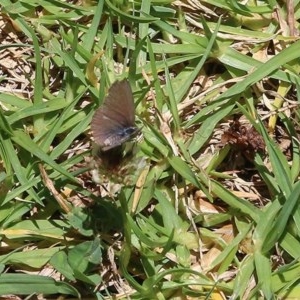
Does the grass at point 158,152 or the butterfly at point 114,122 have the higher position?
the butterfly at point 114,122

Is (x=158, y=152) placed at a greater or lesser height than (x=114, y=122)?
lesser

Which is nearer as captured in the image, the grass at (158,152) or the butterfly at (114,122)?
the butterfly at (114,122)

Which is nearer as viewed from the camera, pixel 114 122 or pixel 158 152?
pixel 114 122

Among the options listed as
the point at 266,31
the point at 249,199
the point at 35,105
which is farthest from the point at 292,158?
the point at 35,105

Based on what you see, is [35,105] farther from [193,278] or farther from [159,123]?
[193,278]
